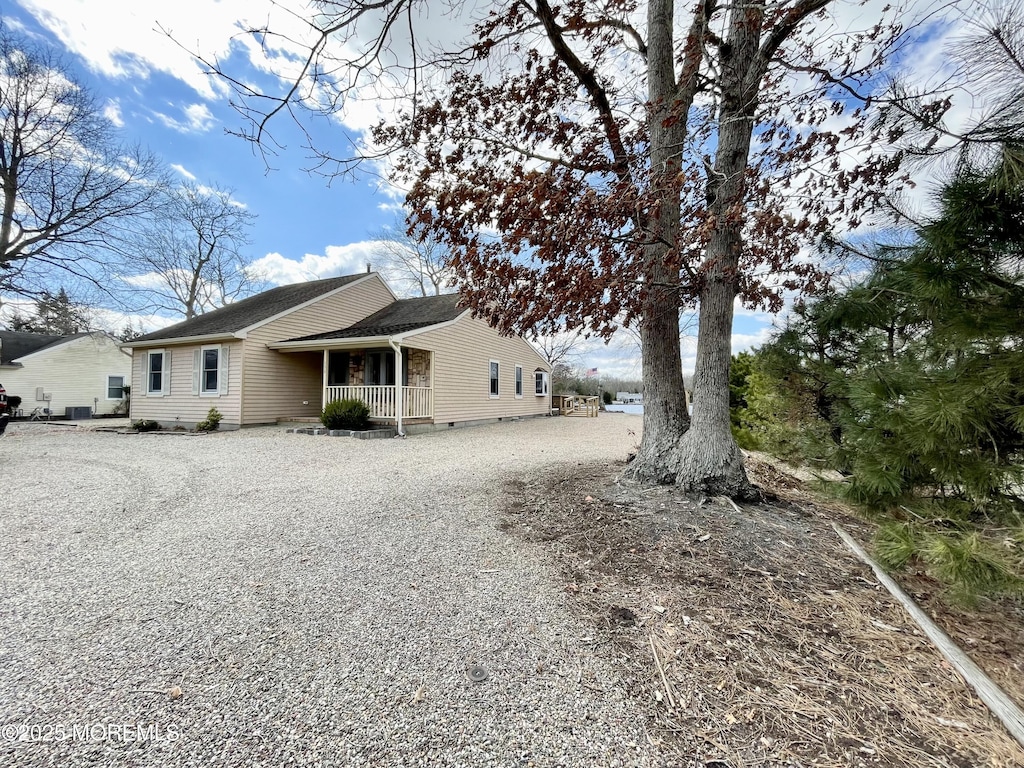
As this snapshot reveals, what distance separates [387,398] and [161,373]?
8143 mm

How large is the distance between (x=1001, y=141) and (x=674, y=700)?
256 cm

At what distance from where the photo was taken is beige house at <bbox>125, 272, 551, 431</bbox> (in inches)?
450

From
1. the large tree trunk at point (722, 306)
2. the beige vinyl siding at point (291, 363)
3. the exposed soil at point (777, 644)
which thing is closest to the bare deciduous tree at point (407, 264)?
the beige vinyl siding at point (291, 363)

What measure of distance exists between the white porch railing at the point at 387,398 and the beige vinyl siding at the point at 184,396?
2528 millimetres

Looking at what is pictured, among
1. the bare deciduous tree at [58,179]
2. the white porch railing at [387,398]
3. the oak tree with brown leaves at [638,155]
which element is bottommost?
the white porch railing at [387,398]

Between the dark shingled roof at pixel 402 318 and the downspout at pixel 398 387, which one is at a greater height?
the dark shingled roof at pixel 402 318

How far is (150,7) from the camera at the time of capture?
299 cm

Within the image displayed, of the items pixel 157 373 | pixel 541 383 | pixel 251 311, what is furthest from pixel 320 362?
pixel 541 383

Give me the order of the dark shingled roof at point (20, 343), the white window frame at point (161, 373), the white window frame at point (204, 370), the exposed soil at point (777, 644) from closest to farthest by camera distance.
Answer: the exposed soil at point (777, 644)
the white window frame at point (204, 370)
the white window frame at point (161, 373)
the dark shingled roof at point (20, 343)

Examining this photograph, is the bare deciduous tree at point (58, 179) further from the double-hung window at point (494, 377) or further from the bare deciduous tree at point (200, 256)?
the double-hung window at point (494, 377)

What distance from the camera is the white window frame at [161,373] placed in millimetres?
12914

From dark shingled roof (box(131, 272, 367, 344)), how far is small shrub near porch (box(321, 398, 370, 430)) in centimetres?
387

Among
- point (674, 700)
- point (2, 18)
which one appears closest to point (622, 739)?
point (674, 700)

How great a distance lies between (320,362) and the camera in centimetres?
1384
